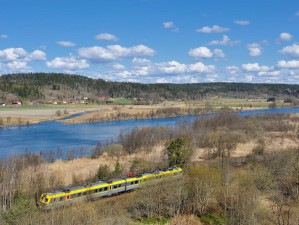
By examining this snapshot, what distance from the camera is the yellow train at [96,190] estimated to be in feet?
131

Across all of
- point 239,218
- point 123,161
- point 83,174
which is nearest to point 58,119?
point 123,161

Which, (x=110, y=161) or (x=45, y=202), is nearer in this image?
(x=45, y=202)

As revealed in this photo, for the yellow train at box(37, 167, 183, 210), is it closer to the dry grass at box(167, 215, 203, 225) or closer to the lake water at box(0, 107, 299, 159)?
the dry grass at box(167, 215, 203, 225)

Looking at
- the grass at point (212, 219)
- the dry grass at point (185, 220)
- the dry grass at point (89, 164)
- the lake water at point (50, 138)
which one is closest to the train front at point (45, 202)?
the dry grass at point (185, 220)

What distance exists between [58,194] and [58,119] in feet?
384

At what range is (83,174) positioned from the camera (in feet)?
204

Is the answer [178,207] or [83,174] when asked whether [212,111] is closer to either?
[83,174]

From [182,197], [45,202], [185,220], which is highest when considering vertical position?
[45,202]

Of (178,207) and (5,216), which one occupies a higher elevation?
(5,216)

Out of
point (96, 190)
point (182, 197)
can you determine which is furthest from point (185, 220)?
point (96, 190)

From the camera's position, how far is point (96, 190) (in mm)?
44531

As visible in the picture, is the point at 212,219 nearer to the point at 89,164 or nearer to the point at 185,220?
the point at 185,220

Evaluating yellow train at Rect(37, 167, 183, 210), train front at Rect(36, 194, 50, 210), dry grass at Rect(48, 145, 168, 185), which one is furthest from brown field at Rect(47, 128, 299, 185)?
train front at Rect(36, 194, 50, 210)

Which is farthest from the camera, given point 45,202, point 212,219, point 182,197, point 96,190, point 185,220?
point 96,190
